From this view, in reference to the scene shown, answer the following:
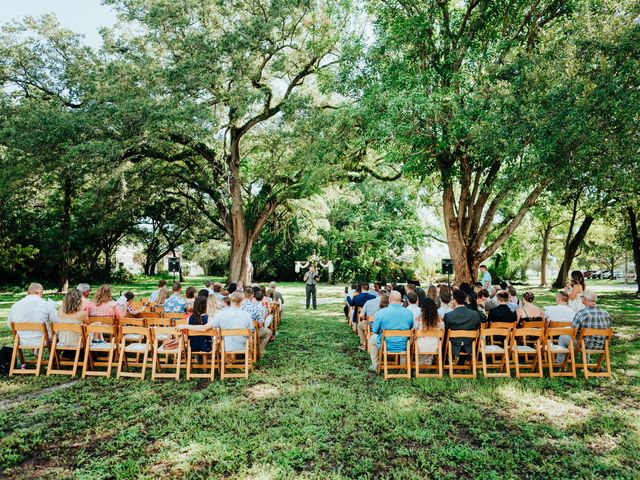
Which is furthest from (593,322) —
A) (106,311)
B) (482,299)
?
(106,311)

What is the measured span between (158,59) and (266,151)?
19.6ft

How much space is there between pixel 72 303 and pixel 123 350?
1240 millimetres

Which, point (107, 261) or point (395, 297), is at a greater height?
point (107, 261)

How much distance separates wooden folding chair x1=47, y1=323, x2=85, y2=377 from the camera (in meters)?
6.21

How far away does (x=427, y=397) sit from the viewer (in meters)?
5.50

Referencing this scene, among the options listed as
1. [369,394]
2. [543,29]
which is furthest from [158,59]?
[369,394]

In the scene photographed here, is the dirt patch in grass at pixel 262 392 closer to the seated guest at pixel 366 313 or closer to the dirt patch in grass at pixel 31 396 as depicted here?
the dirt patch in grass at pixel 31 396

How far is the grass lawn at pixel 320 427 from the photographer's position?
371 cm

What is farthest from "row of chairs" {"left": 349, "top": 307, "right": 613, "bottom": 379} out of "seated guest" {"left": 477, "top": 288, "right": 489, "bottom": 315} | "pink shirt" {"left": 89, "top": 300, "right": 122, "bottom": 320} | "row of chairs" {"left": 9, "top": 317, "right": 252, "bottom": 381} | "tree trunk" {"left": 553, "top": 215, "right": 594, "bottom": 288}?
"tree trunk" {"left": 553, "top": 215, "right": 594, "bottom": 288}

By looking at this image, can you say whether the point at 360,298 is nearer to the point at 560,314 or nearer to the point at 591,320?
the point at 560,314

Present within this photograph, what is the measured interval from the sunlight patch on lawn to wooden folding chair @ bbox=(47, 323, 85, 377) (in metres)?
6.01

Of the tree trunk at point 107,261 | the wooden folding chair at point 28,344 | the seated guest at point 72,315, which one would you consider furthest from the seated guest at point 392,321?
A: the tree trunk at point 107,261

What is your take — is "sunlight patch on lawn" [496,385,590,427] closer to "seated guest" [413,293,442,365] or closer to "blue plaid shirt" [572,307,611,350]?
"seated guest" [413,293,442,365]

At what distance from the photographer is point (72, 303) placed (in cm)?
676
